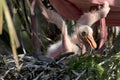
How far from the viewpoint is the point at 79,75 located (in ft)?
3.22

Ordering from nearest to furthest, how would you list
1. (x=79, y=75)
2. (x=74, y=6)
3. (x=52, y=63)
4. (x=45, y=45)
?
(x=79, y=75)
(x=52, y=63)
(x=74, y=6)
(x=45, y=45)

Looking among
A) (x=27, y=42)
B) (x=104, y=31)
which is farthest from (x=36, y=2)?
(x=27, y=42)

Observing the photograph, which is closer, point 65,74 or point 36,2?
point 65,74

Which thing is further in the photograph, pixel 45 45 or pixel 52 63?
pixel 45 45

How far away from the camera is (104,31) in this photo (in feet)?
4.88

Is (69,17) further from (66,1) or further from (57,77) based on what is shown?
(57,77)

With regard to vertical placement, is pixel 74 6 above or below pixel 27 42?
above

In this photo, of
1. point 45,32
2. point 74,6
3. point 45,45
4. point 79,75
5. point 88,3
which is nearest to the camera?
point 79,75

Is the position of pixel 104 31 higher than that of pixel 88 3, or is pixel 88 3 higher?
pixel 88 3

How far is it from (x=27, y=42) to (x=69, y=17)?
0.50 meters

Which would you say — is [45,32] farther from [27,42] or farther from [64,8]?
[64,8]

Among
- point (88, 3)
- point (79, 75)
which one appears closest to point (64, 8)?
point (88, 3)

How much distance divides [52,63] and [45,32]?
3.50 ft

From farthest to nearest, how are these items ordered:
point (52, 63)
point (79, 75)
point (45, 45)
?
point (45, 45) → point (52, 63) → point (79, 75)
